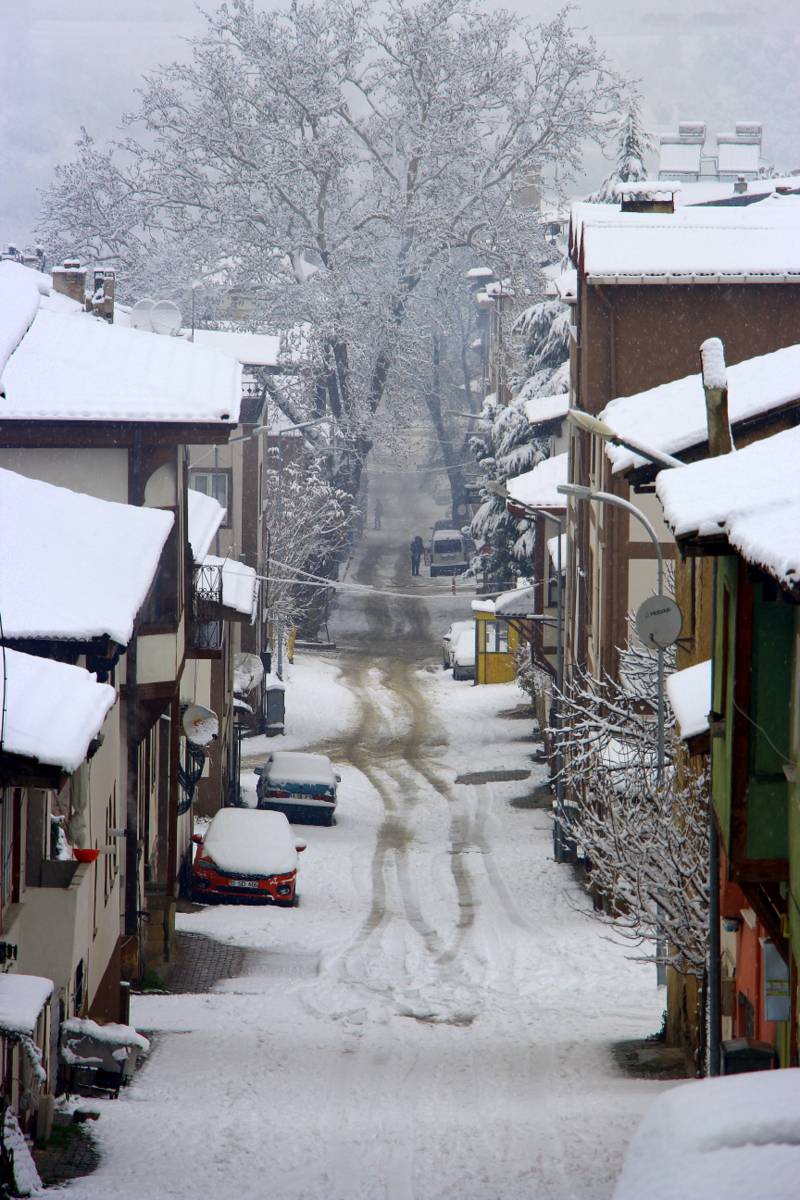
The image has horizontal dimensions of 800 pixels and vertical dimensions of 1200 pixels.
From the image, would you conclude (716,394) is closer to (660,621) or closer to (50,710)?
(50,710)

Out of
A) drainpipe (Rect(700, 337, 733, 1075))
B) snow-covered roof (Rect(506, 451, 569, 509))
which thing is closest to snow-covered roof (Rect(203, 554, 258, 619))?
snow-covered roof (Rect(506, 451, 569, 509))

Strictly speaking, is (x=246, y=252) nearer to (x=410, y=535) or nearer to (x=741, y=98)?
(x=410, y=535)

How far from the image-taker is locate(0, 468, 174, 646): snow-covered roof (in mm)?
13773

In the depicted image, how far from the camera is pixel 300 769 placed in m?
32.8

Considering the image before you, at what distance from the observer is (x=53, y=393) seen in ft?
63.5

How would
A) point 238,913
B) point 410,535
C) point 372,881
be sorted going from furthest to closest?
point 410,535 < point 372,881 < point 238,913

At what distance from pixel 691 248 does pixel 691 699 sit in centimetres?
1474

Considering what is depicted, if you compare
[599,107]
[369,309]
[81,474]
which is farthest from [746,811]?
[599,107]

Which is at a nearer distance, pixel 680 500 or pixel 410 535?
pixel 680 500

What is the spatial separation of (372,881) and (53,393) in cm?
1173

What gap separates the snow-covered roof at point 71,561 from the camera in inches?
542

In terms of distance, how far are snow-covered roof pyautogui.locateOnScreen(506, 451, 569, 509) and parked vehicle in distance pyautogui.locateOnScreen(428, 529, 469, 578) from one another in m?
26.7

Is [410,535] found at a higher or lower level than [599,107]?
lower

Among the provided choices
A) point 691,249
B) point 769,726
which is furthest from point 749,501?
point 691,249
